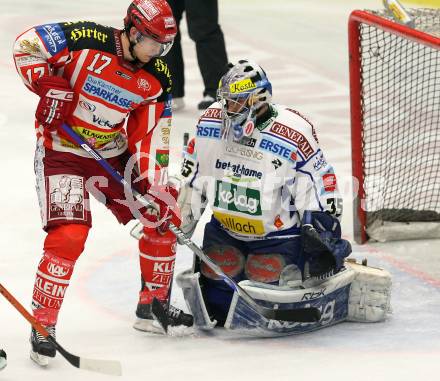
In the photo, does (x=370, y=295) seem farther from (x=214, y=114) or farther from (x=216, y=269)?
(x=214, y=114)

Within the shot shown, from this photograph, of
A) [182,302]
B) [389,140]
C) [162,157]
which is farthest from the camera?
[389,140]

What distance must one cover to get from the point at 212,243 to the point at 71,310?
26.6 inches

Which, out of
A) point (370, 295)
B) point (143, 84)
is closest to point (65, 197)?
point (143, 84)

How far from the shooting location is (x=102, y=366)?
4645 millimetres

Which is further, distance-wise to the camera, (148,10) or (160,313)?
(160,313)

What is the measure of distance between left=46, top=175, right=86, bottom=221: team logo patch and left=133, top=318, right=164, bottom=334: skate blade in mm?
635

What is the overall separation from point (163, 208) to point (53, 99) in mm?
646

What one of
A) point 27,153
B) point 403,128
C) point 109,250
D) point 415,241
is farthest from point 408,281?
point 27,153

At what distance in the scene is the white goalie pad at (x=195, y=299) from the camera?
17.3 ft

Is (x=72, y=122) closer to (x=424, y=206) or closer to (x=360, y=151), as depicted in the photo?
(x=360, y=151)

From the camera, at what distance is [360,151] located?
652 centimetres

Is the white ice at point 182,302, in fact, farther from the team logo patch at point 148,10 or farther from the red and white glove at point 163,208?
the team logo patch at point 148,10

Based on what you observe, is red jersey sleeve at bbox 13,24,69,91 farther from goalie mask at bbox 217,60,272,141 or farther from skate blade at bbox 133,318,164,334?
skate blade at bbox 133,318,164,334

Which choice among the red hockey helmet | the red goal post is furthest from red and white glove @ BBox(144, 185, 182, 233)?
the red goal post
